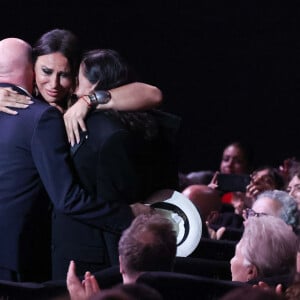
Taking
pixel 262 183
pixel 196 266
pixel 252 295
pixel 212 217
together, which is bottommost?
pixel 212 217

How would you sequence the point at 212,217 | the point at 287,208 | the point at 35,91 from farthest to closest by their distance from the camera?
the point at 212,217
the point at 287,208
the point at 35,91

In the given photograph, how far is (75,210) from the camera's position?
338 centimetres

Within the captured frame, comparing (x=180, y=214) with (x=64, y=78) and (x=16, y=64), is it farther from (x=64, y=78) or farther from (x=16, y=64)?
(x=16, y=64)

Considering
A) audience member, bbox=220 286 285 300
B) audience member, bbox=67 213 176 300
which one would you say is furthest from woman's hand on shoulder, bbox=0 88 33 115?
audience member, bbox=220 286 285 300

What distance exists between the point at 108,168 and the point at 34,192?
0.25m

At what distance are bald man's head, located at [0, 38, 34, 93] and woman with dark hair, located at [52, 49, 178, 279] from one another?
19cm

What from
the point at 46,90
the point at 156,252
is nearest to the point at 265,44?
the point at 46,90

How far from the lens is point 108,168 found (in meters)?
3.45

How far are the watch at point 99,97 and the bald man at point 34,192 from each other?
18cm

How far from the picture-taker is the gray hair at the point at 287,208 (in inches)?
187

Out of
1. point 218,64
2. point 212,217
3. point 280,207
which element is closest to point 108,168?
point 280,207

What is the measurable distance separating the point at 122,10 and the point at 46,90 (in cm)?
436

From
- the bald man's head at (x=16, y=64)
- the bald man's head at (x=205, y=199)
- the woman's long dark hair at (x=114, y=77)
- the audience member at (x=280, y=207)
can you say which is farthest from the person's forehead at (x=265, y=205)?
the bald man's head at (x=16, y=64)

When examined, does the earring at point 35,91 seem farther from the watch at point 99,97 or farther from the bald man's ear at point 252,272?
the bald man's ear at point 252,272
